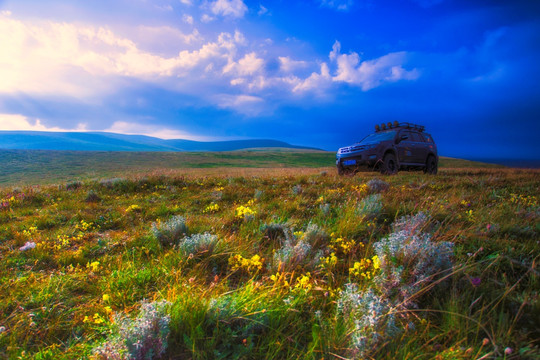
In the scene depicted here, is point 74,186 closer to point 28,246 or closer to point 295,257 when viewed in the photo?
point 28,246

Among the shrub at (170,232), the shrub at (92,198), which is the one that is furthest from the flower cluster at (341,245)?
the shrub at (92,198)

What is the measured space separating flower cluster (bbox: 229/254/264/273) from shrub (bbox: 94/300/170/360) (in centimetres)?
99

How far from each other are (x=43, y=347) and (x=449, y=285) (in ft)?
10.5

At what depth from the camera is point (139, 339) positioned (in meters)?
1.50

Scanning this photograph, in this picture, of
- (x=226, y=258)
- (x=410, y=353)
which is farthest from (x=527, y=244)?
(x=226, y=258)

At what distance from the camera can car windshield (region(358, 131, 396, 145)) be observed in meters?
12.3

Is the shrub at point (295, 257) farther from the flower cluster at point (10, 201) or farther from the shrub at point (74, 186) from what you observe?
the shrub at point (74, 186)

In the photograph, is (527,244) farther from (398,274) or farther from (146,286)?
(146,286)

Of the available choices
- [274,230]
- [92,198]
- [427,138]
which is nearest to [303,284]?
[274,230]

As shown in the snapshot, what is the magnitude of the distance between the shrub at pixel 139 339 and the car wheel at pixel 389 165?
466 inches

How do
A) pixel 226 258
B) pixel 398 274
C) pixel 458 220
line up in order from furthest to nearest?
pixel 458 220 < pixel 226 258 < pixel 398 274

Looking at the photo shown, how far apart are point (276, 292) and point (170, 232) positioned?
2.08 meters

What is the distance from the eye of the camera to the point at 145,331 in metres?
1.51

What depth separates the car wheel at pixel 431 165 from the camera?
14.0m
